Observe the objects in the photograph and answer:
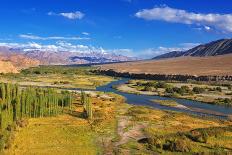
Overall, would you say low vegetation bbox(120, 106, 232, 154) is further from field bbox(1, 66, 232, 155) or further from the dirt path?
the dirt path

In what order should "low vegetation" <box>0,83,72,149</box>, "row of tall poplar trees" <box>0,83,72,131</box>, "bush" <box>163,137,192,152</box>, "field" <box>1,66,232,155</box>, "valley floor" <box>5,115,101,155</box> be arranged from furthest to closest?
"row of tall poplar trees" <box>0,83,72,131</box> → "low vegetation" <box>0,83,72,149</box> → "field" <box>1,66,232,155</box> → "valley floor" <box>5,115,101,155</box> → "bush" <box>163,137,192,152</box>

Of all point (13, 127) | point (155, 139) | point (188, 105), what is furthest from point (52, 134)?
point (188, 105)

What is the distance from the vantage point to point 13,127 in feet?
200

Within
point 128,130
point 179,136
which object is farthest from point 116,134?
point 179,136

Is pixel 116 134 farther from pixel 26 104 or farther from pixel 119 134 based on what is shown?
pixel 26 104

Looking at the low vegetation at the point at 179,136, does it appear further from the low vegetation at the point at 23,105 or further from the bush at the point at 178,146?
the low vegetation at the point at 23,105

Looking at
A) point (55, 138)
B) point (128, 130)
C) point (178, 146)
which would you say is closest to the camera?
point (178, 146)

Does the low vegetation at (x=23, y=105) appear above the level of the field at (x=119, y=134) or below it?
above

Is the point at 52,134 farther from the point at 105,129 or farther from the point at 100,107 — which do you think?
the point at 100,107

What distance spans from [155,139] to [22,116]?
98.7 feet

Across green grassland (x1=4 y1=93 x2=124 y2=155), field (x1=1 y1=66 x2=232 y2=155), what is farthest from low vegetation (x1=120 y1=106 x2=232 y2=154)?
green grassland (x1=4 y1=93 x2=124 y2=155)

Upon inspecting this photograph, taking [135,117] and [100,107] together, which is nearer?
[135,117]

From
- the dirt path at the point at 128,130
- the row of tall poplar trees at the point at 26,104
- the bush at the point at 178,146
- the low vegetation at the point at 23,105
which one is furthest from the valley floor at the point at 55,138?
the bush at the point at 178,146

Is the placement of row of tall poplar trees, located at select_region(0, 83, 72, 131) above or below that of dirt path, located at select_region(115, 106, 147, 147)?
above
